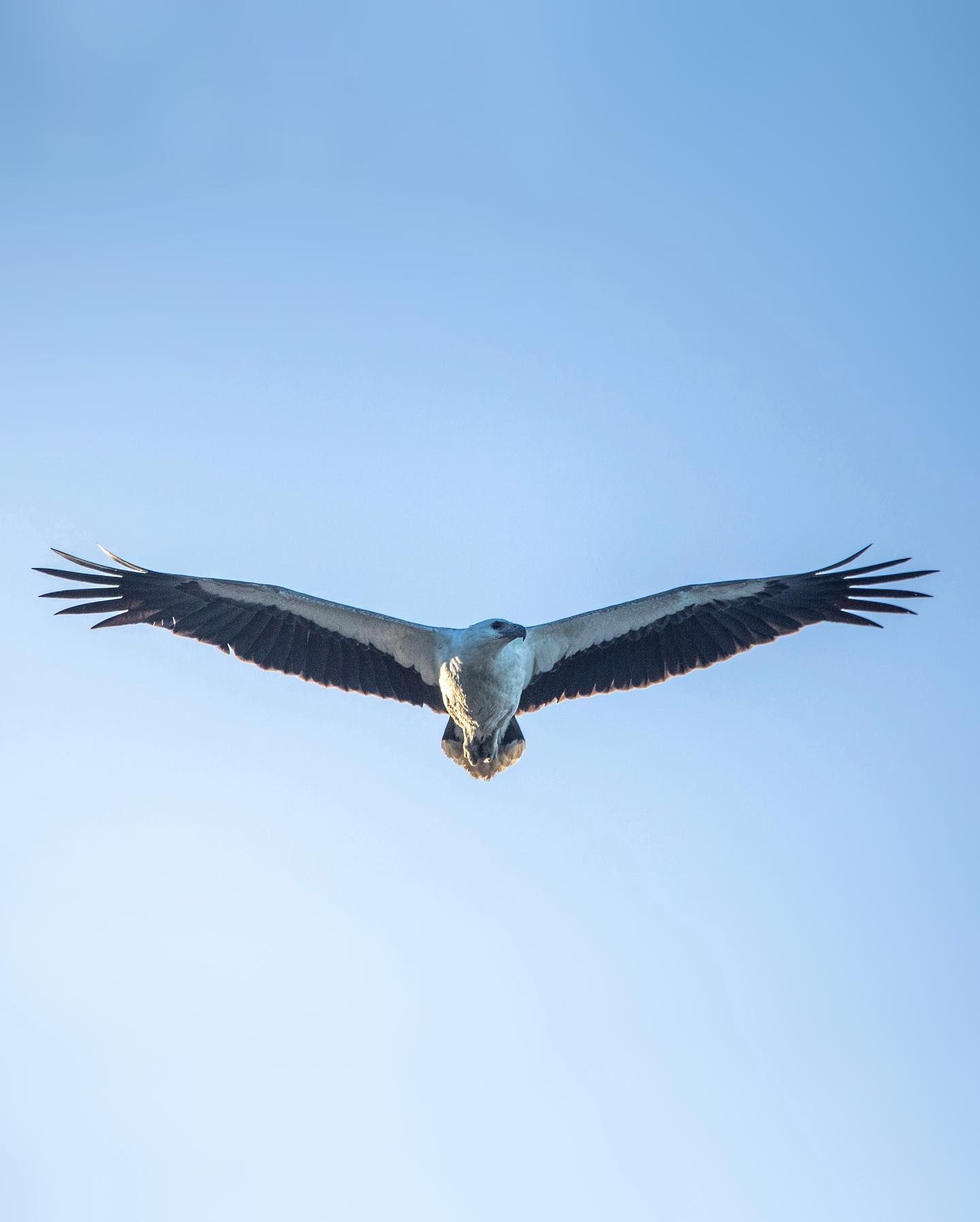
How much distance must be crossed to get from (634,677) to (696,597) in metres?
0.81

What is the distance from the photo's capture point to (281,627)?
8367 mm

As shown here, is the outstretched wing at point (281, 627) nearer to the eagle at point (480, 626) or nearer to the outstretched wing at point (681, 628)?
the eagle at point (480, 626)

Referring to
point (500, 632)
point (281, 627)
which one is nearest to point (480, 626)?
point (500, 632)

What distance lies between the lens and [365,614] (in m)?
8.12

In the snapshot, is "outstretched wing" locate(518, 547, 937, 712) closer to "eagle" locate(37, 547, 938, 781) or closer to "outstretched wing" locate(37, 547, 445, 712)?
"eagle" locate(37, 547, 938, 781)

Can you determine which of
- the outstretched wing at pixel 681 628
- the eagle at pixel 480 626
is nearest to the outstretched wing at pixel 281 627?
the eagle at pixel 480 626

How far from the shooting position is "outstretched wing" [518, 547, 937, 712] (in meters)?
8.17

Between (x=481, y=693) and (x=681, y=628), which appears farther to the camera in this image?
(x=681, y=628)

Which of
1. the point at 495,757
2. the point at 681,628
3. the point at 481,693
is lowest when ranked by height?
the point at 495,757

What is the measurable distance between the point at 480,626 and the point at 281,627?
1701mm

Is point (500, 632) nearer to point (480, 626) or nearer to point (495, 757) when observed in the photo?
point (480, 626)

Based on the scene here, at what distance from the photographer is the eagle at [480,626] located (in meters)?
8.00

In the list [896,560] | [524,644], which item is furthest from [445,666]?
[896,560]

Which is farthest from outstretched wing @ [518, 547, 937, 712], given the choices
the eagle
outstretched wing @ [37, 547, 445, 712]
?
outstretched wing @ [37, 547, 445, 712]
